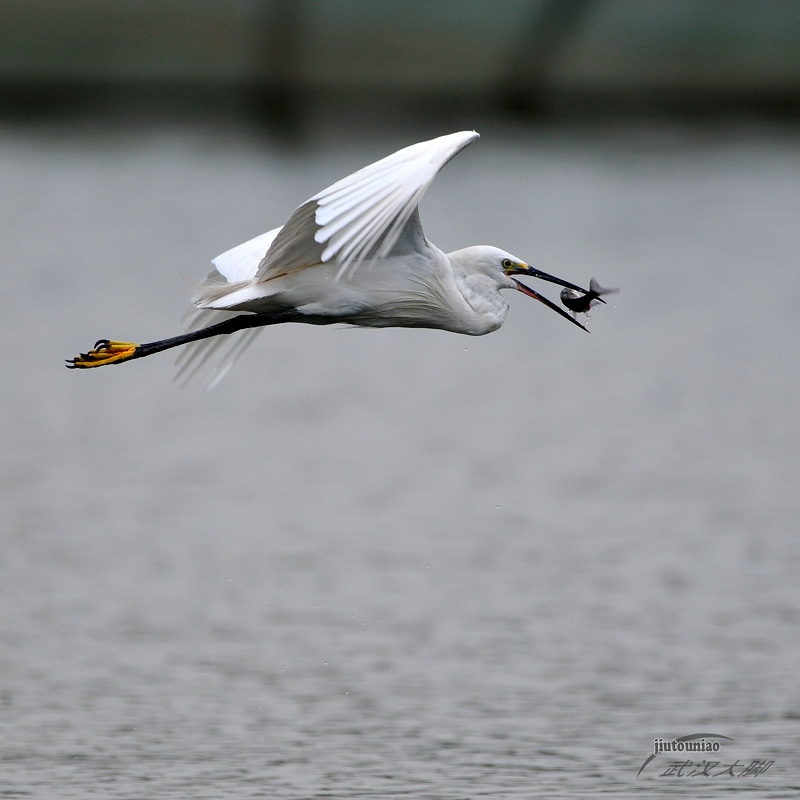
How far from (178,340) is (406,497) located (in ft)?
18.2

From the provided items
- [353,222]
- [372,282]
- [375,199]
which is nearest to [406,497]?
[372,282]

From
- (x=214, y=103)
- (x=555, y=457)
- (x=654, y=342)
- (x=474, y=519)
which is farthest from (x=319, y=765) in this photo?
(x=214, y=103)

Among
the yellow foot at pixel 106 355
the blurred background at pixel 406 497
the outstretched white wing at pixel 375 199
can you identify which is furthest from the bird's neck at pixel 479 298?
the blurred background at pixel 406 497

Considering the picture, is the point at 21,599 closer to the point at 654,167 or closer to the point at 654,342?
the point at 654,342

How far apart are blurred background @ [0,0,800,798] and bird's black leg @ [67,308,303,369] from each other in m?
2.09

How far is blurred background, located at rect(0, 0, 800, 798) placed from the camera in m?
8.94

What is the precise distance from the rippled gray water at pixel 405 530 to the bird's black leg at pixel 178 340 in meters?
2.08

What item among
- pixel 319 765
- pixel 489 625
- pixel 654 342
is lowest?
pixel 319 765

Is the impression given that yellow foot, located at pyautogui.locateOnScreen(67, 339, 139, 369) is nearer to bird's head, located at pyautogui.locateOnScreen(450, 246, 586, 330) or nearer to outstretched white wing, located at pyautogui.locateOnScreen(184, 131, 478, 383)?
outstretched white wing, located at pyautogui.locateOnScreen(184, 131, 478, 383)

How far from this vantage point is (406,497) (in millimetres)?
13508

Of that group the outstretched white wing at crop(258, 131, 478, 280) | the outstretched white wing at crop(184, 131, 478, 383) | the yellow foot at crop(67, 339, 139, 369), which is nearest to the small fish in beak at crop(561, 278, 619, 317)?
the outstretched white wing at crop(184, 131, 478, 383)

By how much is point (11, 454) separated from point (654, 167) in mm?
17868

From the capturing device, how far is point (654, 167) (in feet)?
97.1

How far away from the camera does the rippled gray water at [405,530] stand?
8.86m
